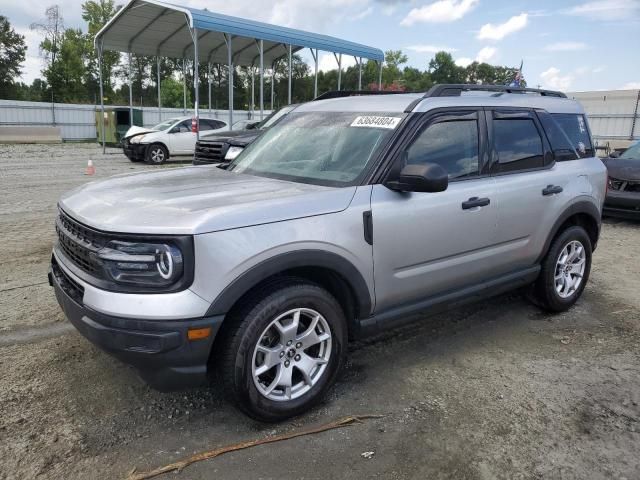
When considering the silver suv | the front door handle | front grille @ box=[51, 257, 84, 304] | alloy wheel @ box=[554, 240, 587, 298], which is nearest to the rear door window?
the silver suv

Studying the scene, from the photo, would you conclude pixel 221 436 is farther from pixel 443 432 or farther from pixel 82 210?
pixel 82 210

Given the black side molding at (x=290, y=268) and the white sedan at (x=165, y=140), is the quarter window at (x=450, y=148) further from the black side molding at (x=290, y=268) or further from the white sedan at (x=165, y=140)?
the white sedan at (x=165, y=140)

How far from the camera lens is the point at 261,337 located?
280cm

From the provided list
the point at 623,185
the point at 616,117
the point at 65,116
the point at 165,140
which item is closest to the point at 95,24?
Answer: the point at 65,116

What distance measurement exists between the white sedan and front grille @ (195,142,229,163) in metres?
4.50

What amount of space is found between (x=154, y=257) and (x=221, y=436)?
3.51 ft

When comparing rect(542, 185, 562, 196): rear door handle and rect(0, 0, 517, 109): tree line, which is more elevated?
rect(0, 0, 517, 109): tree line

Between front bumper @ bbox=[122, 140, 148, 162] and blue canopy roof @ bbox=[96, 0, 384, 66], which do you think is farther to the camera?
blue canopy roof @ bbox=[96, 0, 384, 66]

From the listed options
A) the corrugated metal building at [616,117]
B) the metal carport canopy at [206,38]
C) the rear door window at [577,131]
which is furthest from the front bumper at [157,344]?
the corrugated metal building at [616,117]

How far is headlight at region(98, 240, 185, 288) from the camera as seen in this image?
Answer: 2527mm

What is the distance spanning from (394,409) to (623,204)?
7394 millimetres

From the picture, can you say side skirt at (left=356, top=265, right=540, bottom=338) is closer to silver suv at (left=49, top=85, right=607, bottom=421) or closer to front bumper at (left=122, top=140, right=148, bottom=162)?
silver suv at (left=49, top=85, right=607, bottom=421)

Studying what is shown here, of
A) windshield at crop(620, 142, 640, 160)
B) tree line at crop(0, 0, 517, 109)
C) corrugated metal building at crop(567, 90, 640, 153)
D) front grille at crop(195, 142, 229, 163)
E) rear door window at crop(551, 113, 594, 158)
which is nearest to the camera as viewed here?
rear door window at crop(551, 113, 594, 158)

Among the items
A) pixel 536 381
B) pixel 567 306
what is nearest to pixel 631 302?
pixel 567 306
